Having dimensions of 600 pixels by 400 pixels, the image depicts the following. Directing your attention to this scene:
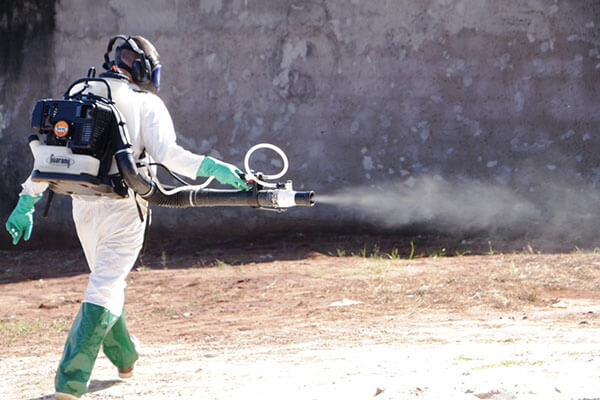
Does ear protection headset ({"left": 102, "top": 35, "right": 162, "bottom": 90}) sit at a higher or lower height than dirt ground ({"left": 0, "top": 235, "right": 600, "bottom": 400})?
higher

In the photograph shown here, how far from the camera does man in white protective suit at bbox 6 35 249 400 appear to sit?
4.34 meters

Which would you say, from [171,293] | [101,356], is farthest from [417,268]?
[101,356]

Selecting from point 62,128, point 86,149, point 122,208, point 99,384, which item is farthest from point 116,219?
point 99,384

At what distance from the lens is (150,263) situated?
9938 mm

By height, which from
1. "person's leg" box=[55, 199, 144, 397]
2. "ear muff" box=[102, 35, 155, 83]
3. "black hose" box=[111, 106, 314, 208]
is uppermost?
"ear muff" box=[102, 35, 155, 83]

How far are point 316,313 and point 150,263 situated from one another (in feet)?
12.0

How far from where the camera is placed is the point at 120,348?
4848mm

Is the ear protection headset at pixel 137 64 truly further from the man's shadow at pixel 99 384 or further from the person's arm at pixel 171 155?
the man's shadow at pixel 99 384

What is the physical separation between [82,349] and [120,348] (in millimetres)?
540

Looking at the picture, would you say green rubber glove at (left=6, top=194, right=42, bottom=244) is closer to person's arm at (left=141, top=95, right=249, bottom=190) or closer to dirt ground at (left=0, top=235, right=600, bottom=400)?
person's arm at (left=141, top=95, right=249, bottom=190)

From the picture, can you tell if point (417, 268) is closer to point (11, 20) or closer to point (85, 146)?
point (85, 146)

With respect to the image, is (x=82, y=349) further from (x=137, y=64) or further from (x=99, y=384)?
(x=137, y=64)

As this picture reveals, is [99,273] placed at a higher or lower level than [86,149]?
lower

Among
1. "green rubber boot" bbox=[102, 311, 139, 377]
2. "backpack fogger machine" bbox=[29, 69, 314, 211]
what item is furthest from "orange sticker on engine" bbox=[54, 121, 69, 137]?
"green rubber boot" bbox=[102, 311, 139, 377]
